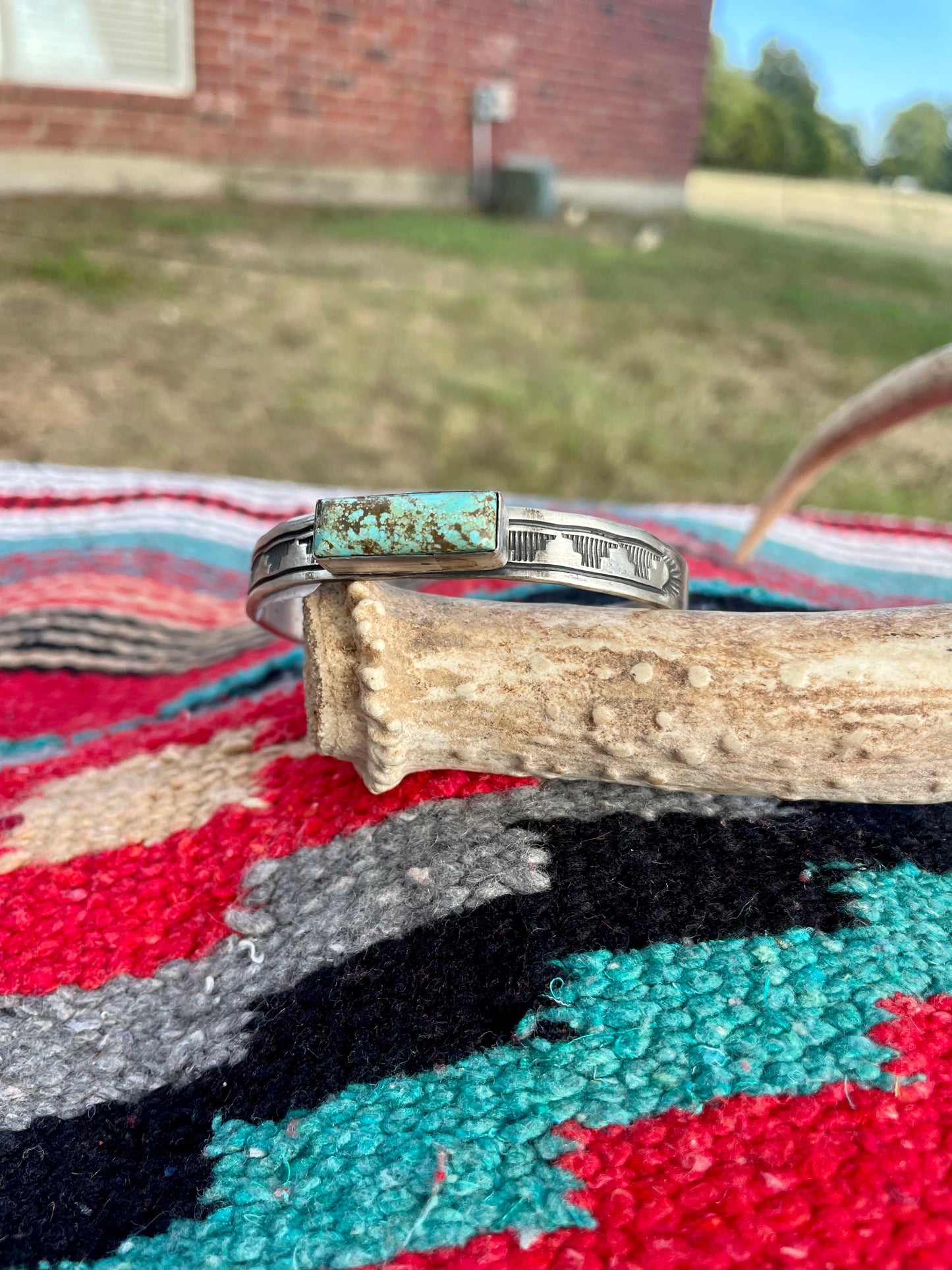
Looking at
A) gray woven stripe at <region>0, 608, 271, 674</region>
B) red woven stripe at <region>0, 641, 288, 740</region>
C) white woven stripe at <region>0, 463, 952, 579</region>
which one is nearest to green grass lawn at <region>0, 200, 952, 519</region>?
white woven stripe at <region>0, 463, 952, 579</region>

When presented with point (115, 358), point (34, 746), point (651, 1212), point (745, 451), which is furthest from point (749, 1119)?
point (745, 451)

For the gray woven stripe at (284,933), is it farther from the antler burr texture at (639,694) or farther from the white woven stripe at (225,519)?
the white woven stripe at (225,519)

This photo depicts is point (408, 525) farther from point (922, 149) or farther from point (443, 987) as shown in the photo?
point (922, 149)

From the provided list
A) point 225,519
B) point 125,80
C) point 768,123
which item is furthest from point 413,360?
point 768,123

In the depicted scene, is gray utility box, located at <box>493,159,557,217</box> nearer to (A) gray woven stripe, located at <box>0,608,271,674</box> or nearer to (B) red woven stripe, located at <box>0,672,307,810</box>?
(A) gray woven stripe, located at <box>0,608,271,674</box>

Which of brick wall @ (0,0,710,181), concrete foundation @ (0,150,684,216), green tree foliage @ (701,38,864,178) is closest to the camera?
concrete foundation @ (0,150,684,216)
